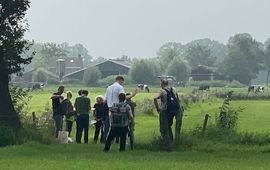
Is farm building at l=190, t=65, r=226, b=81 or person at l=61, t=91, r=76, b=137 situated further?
farm building at l=190, t=65, r=226, b=81

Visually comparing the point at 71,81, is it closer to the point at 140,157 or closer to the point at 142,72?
the point at 142,72

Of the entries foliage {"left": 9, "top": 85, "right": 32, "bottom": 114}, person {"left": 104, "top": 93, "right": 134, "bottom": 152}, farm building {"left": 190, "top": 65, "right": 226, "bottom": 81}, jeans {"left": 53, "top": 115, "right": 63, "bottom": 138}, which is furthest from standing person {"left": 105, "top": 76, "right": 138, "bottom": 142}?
farm building {"left": 190, "top": 65, "right": 226, "bottom": 81}

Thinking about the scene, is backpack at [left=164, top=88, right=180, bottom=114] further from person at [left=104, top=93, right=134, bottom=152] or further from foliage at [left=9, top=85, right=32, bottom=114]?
foliage at [left=9, top=85, right=32, bottom=114]

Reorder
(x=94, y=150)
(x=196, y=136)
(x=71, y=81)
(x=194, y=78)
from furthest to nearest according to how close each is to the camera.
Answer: (x=194, y=78), (x=71, y=81), (x=196, y=136), (x=94, y=150)

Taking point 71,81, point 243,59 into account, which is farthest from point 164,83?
point 243,59

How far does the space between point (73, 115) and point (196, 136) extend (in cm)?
481

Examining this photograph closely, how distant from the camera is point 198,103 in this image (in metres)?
61.7

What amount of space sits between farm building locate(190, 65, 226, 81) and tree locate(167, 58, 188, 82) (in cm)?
402

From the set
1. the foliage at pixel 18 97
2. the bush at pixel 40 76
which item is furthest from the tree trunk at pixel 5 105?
the bush at pixel 40 76

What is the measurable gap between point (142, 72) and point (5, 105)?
119 metres

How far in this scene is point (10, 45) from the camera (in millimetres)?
25578

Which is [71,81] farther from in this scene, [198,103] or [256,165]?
[256,165]

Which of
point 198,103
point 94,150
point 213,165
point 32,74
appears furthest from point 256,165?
point 32,74

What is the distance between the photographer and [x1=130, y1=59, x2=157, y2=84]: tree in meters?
143
